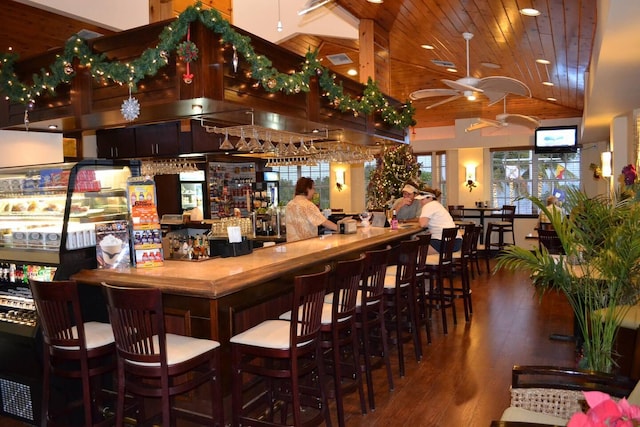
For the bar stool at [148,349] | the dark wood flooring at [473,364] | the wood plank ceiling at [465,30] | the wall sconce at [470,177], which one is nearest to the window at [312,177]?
the wall sconce at [470,177]

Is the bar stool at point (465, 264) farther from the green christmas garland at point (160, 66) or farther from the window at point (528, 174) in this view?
the window at point (528, 174)

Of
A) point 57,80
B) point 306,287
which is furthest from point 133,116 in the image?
point 306,287

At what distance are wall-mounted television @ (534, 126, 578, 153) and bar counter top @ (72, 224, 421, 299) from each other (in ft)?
30.7

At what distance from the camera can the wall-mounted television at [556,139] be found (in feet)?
38.9

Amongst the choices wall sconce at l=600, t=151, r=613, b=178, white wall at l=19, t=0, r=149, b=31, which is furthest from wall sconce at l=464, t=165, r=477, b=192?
white wall at l=19, t=0, r=149, b=31

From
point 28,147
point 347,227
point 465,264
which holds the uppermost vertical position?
point 28,147

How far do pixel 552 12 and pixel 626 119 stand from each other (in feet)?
15.9

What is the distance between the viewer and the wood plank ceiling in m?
4.82

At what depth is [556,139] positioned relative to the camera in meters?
12.0

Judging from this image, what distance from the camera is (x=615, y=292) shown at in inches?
120

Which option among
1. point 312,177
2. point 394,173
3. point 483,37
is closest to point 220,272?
point 483,37

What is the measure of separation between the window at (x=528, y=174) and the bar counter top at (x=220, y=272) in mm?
9679

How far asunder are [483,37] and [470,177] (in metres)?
7.80

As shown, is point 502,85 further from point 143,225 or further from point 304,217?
point 143,225
